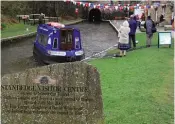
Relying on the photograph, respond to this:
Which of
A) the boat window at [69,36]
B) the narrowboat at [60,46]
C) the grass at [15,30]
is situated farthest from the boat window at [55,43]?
the grass at [15,30]

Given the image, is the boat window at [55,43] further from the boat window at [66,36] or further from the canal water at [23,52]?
the canal water at [23,52]

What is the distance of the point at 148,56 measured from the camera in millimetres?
16844

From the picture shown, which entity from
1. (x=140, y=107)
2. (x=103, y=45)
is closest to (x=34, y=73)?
(x=140, y=107)

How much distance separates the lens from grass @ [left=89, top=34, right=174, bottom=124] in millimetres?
8383

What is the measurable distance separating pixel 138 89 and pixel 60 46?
9.44m

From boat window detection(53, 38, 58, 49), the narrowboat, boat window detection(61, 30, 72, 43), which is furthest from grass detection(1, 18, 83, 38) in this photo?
boat window detection(53, 38, 58, 49)

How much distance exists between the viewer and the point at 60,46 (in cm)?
1956

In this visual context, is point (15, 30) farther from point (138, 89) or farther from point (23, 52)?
point (138, 89)

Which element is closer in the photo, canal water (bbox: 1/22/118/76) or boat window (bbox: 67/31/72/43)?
canal water (bbox: 1/22/118/76)

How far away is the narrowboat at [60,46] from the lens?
1880 centimetres

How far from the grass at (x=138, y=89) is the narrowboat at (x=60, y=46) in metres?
2.97

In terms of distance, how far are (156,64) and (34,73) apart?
8.66m

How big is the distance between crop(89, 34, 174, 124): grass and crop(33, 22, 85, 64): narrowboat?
9.75 feet

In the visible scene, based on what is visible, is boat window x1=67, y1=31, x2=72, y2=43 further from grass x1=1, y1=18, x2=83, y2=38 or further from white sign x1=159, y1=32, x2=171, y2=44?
grass x1=1, y1=18, x2=83, y2=38
